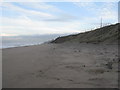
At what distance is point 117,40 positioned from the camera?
19.9 m

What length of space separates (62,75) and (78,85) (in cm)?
96

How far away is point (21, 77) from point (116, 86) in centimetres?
239

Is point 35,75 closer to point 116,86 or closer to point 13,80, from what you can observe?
point 13,80

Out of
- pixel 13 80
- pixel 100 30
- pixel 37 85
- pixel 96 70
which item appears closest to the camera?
pixel 37 85

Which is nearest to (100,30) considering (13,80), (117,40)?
(117,40)

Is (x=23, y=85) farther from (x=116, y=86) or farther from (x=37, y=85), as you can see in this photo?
(x=116, y=86)

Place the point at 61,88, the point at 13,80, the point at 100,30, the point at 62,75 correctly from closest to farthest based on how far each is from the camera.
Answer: the point at 61,88, the point at 13,80, the point at 62,75, the point at 100,30

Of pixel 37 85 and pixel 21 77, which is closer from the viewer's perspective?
pixel 37 85

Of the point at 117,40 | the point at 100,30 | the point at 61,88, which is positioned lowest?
the point at 61,88

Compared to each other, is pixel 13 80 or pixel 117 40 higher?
pixel 117 40

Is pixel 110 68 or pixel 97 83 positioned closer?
pixel 97 83

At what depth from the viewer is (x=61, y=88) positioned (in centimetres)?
408

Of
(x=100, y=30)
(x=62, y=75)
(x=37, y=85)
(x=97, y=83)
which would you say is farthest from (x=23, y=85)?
(x=100, y=30)

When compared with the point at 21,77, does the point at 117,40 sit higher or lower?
higher
